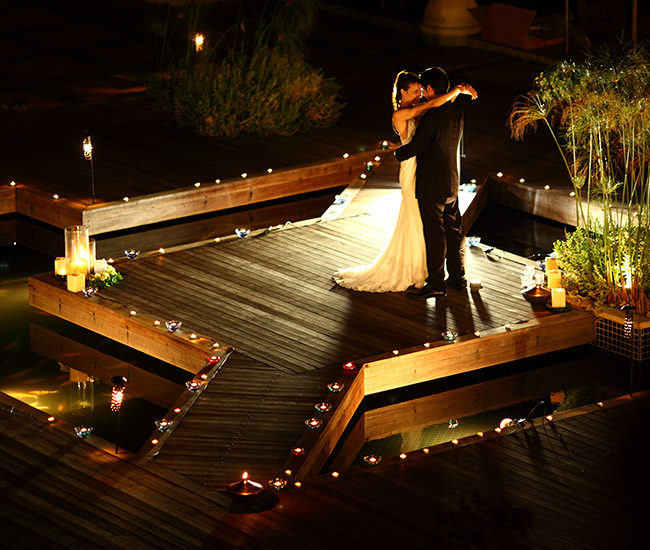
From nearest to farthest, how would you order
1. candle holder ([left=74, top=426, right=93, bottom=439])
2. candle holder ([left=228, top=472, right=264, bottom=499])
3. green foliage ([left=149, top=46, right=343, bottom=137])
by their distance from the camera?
candle holder ([left=228, top=472, right=264, bottom=499]) → candle holder ([left=74, top=426, right=93, bottom=439]) → green foliage ([left=149, top=46, right=343, bottom=137])

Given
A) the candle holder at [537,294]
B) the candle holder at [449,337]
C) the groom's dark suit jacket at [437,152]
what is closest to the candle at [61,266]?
the groom's dark suit jacket at [437,152]

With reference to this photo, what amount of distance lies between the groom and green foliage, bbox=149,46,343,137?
3.83 m

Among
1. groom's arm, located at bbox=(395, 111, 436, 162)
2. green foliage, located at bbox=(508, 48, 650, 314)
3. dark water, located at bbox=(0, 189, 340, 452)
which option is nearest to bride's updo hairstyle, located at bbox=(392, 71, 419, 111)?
groom's arm, located at bbox=(395, 111, 436, 162)

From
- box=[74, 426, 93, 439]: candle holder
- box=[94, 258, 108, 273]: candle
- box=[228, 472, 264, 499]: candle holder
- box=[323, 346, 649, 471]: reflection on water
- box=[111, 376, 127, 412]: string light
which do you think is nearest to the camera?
box=[228, 472, 264, 499]: candle holder

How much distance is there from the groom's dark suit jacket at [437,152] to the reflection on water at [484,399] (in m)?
1.20

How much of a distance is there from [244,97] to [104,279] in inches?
143

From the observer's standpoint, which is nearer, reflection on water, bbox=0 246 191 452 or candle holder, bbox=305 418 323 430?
candle holder, bbox=305 418 323 430

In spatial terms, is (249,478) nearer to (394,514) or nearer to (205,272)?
(394,514)

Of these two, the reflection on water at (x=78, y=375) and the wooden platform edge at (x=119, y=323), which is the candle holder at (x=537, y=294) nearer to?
the wooden platform edge at (x=119, y=323)

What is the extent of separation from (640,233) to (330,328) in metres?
2.11

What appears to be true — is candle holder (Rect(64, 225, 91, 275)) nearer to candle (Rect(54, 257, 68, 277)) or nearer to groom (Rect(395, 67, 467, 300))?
candle (Rect(54, 257, 68, 277))

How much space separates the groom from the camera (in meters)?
8.27

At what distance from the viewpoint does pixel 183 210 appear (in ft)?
36.1

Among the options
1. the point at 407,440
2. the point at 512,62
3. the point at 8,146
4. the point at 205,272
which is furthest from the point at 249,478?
the point at 512,62
